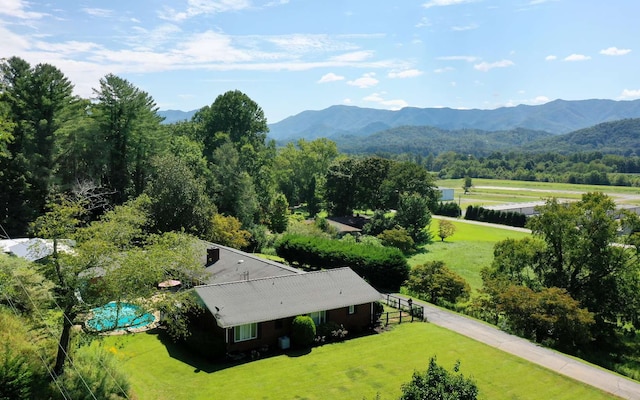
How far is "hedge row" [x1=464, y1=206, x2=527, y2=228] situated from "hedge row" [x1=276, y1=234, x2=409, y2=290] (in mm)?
49575

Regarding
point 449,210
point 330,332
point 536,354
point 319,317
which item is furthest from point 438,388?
point 449,210

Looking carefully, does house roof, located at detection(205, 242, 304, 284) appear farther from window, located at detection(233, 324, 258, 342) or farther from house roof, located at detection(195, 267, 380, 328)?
window, located at detection(233, 324, 258, 342)

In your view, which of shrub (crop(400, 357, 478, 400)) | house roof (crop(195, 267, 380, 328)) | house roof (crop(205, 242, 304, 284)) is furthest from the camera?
house roof (crop(205, 242, 304, 284))

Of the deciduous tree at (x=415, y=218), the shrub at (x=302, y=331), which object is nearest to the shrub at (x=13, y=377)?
the shrub at (x=302, y=331)

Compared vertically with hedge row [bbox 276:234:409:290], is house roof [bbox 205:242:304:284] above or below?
above

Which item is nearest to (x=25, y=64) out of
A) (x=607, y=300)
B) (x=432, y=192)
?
(x=607, y=300)

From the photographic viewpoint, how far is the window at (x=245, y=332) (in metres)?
25.2

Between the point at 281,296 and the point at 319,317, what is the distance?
276 cm

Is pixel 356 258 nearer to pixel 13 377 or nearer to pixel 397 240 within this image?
pixel 397 240

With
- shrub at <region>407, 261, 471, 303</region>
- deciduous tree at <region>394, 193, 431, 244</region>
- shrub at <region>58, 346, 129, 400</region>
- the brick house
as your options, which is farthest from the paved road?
deciduous tree at <region>394, 193, 431, 244</region>

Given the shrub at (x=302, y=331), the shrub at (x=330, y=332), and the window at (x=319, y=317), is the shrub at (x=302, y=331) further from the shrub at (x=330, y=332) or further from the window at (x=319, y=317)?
the window at (x=319, y=317)

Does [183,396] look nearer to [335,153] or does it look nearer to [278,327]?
[278,327]

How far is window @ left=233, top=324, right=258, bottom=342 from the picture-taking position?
25.2m

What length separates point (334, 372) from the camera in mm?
23359
